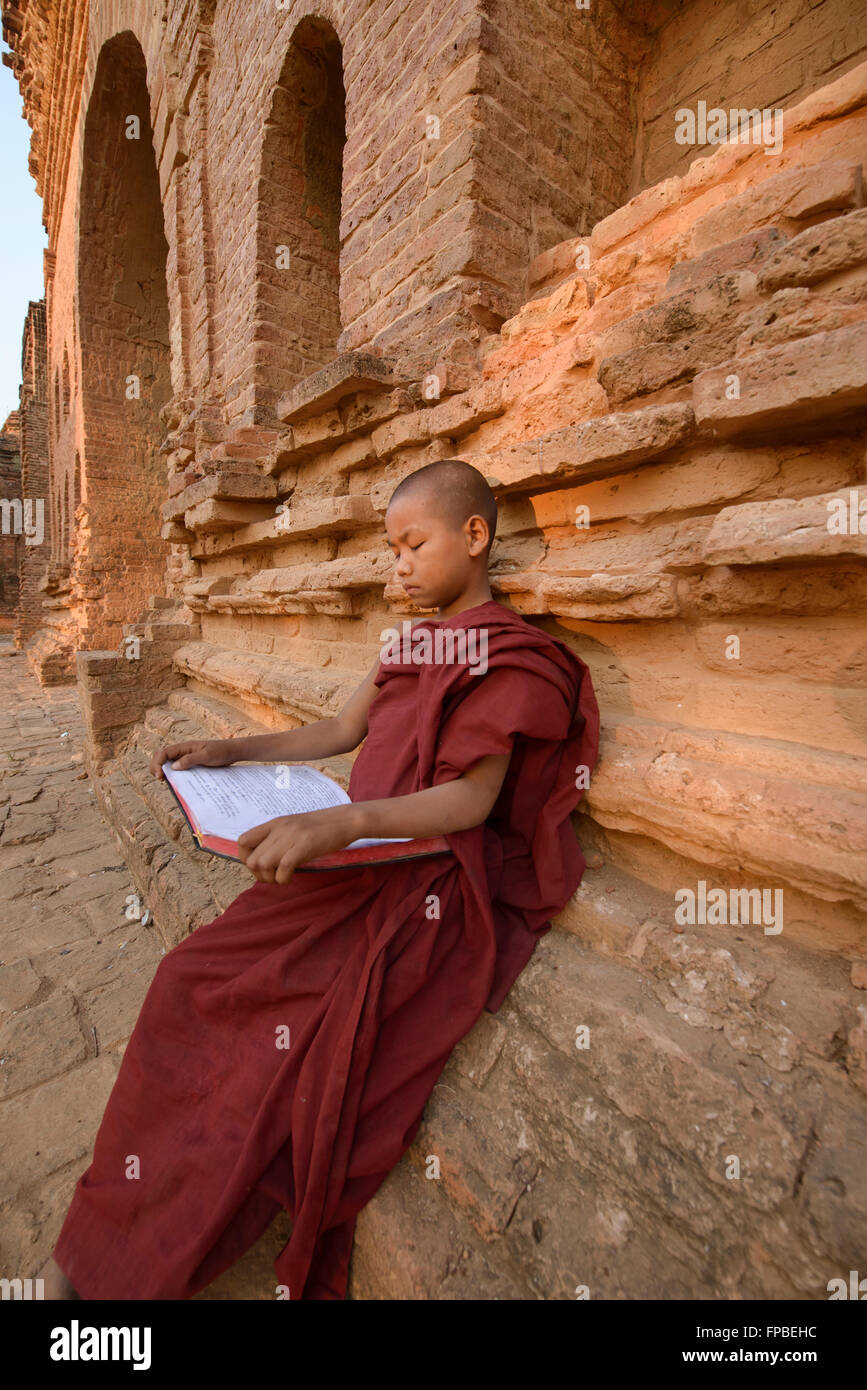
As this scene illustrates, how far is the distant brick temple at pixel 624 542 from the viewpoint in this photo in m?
0.92

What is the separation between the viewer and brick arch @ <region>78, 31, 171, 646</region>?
870 centimetres

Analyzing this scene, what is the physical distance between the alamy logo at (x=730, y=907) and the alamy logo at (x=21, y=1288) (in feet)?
4.56

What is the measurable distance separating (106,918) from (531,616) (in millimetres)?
2184

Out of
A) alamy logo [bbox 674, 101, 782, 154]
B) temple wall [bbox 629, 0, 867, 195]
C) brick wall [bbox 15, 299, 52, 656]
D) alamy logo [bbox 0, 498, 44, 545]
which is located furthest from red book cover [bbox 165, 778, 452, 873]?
alamy logo [bbox 0, 498, 44, 545]

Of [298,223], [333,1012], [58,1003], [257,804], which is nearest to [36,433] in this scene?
[298,223]

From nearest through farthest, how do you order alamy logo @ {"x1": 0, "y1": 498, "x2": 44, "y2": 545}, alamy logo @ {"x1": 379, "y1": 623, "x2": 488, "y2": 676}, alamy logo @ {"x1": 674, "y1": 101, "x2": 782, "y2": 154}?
alamy logo @ {"x1": 379, "y1": 623, "x2": 488, "y2": 676}, alamy logo @ {"x1": 674, "y1": 101, "x2": 782, "y2": 154}, alamy logo @ {"x1": 0, "y1": 498, "x2": 44, "y2": 545}

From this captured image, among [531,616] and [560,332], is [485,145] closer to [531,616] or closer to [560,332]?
[560,332]

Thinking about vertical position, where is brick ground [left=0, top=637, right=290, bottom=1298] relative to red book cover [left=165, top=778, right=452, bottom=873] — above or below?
below

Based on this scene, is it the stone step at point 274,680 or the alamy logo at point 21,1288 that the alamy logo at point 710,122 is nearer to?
the stone step at point 274,680

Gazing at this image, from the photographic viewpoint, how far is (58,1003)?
196 cm

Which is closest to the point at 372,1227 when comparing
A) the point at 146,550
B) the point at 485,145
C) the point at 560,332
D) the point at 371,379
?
the point at 560,332

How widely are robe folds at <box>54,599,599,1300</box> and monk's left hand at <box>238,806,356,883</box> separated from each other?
0.26 m

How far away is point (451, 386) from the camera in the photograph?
6.49ft
